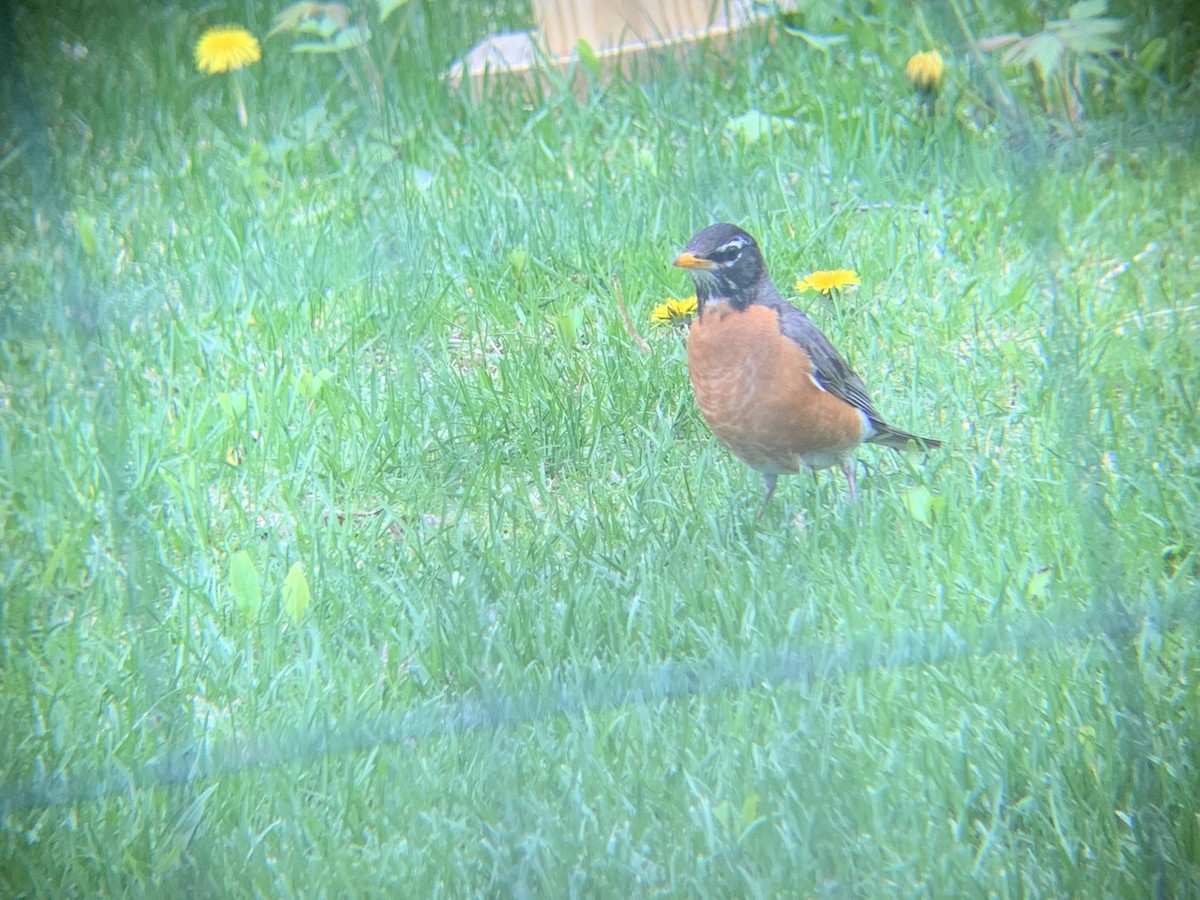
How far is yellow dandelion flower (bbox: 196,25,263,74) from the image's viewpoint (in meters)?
3.56

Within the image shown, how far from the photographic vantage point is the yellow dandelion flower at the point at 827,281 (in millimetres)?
3037

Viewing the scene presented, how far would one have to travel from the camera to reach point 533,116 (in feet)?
→ 12.0

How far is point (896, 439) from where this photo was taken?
2713 mm

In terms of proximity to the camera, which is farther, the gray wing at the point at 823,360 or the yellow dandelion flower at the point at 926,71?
the yellow dandelion flower at the point at 926,71

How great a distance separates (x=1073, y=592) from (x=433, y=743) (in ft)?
3.94

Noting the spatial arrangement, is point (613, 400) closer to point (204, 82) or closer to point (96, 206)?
point (96, 206)

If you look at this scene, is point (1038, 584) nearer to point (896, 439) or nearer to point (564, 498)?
point (896, 439)

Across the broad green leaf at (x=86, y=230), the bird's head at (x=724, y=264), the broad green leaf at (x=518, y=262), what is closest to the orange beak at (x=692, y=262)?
the bird's head at (x=724, y=264)

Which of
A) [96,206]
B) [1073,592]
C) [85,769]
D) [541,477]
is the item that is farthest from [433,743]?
[96,206]

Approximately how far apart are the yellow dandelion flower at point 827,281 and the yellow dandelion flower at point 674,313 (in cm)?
29

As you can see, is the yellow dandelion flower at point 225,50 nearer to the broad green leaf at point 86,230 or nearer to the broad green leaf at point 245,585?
the broad green leaf at point 86,230

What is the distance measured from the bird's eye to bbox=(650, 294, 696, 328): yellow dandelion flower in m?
0.32

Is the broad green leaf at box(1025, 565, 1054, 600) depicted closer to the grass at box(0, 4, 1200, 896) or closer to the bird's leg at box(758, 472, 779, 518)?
the grass at box(0, 4, 1200, 896)

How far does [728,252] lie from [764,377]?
30 cm
